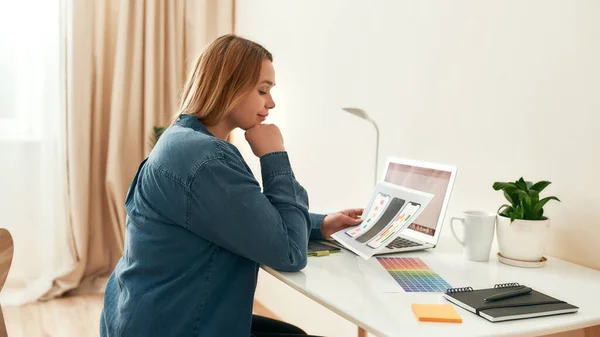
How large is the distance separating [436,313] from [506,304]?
14cm

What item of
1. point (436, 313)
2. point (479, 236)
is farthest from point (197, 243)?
point (479, 236)

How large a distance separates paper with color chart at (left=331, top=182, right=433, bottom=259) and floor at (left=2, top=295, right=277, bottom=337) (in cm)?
161

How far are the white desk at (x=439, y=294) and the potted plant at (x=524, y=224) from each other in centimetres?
4

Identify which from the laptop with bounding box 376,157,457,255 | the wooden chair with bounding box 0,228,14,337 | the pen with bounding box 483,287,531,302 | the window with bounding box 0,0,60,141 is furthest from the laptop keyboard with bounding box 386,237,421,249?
the window with bounding box 0,0,60,141

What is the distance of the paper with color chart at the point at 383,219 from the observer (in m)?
1.30

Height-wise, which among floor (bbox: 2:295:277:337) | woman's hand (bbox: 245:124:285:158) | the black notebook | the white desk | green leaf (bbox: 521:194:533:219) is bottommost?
floor (bbox: 2:295:277:337)

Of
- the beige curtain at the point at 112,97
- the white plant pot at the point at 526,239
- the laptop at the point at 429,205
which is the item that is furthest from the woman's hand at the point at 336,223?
the beige curtain at the point at 112,97

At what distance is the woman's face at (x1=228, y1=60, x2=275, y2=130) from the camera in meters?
1.23

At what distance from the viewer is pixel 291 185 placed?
1169mm

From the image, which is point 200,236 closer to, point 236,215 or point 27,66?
point 236,215

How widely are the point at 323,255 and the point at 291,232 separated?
0.27m

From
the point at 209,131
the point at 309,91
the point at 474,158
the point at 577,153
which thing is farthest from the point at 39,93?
the point at 577,153

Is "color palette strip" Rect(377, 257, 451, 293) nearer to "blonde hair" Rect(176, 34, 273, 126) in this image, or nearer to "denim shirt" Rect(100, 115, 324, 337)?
"denim shirt" Rect(100, 115, 324, 337)

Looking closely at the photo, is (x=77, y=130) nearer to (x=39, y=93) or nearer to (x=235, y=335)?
(x=39, y=93)
